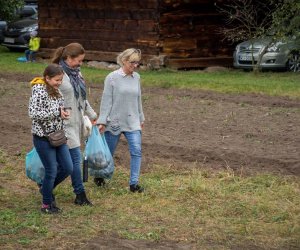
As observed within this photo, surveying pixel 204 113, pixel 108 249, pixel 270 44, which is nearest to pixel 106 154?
pixel 108 249

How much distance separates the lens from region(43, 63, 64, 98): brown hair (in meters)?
8.39

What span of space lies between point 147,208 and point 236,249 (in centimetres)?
174

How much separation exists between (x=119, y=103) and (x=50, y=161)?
147 centimetres

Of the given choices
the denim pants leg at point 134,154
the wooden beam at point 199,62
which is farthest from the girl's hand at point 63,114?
the wooden beam at point 199,62

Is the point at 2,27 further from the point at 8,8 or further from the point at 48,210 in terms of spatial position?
the point at 48,210

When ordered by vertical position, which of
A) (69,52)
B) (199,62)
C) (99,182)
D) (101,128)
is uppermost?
(69,52)

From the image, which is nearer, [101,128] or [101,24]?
[101,128]

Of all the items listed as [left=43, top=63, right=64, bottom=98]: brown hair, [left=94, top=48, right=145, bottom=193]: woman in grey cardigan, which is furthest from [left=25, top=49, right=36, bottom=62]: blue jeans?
[left=43, top=63, right=64, bottom=98]: brown hair

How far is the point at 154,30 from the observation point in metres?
25.2

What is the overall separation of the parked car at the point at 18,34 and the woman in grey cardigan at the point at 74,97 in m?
22.5

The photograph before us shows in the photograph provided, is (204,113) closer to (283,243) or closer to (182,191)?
(182,191)

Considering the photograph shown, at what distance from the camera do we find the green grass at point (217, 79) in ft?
65.1

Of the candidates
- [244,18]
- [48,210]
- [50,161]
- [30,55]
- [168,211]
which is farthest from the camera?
[30,55]

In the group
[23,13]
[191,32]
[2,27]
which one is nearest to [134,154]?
[191,32]
